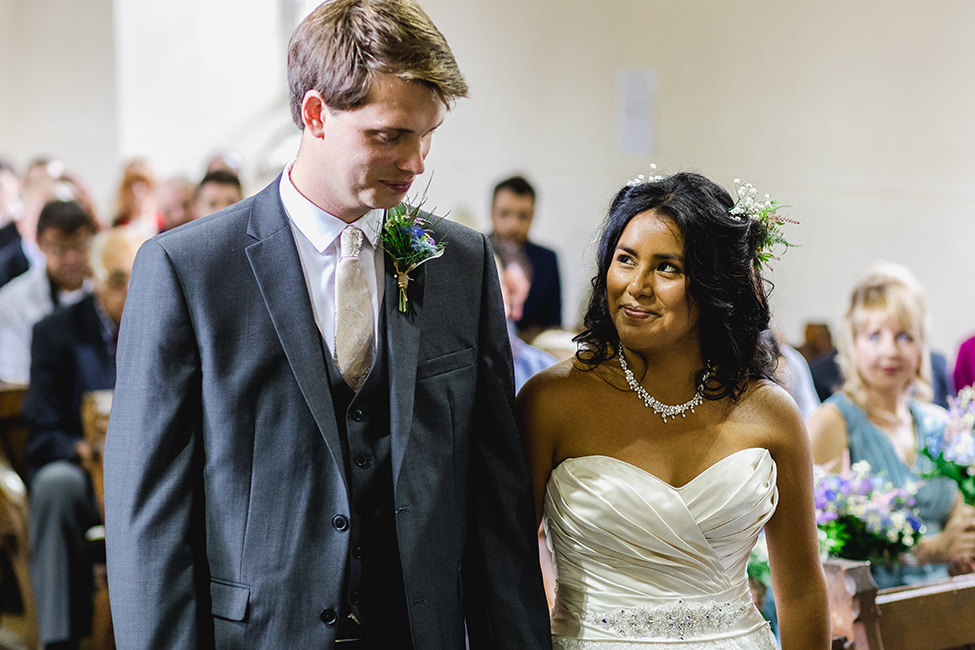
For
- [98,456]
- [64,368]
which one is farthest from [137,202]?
[98,456]

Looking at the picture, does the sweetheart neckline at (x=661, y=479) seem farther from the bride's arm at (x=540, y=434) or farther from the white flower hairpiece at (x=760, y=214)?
the white flower hairpiece at (x=760, y=214)

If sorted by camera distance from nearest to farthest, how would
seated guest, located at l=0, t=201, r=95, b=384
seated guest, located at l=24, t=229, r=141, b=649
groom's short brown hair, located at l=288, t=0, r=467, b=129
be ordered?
groom's short brown hair, located at l=288, t=0, r=467, b=129 → seated guest, located at l=24, t=229, r=141, b=649 → seated guest, located at l=0, t=201, r=95, b=384

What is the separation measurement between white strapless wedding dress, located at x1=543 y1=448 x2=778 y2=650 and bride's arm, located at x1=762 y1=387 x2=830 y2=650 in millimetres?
50

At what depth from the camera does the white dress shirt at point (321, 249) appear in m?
1.95

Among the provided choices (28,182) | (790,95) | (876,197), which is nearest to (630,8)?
(790,95)

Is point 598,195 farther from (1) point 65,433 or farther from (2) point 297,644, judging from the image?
(2) point 297,644

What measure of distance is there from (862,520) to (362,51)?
7.16 ft

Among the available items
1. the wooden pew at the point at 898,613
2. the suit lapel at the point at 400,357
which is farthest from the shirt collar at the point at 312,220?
the wooden pew at the point at 898,613

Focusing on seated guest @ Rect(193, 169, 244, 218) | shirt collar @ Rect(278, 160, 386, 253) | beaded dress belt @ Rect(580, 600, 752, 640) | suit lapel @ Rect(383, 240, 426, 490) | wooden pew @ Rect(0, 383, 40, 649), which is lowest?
wooden pew @ Rect(0, 383, 40, 649)

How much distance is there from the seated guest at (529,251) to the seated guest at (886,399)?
8.44 ft

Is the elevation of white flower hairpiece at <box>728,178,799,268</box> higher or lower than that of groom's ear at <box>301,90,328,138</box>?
lower

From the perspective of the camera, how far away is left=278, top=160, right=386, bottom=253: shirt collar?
195 cm

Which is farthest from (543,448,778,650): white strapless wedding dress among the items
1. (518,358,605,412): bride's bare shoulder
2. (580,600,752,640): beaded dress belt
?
(518,358,605,412): bride's bare shoulder

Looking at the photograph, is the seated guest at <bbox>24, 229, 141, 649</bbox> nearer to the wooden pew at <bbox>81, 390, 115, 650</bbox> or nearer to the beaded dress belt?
the wooden pew at <bbox>81, 390, 115, 650</bbox>
